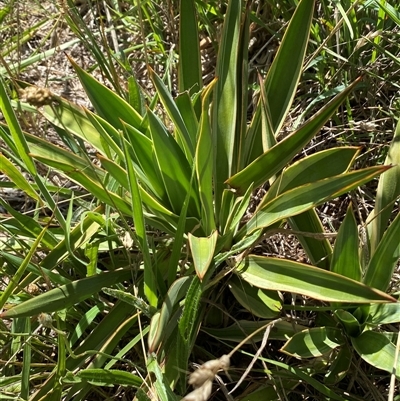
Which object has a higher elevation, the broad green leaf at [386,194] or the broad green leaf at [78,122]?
the broad green leaf at [78,122]

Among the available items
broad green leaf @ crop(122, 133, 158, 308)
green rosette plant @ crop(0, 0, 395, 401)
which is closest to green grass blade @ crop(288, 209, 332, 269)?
green rosette plant @ crop(0, 0, 395, 401)

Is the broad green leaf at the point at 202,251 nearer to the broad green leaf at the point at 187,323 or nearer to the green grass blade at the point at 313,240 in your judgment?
the broad green leaf at the point at 187,323

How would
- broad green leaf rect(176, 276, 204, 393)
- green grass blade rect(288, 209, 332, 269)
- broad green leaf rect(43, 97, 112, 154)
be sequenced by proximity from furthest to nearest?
broad green leaf rect(43, 97, 112, 154)
green grass blade rect(288, 209, 332, 269)
broad green leaf rect(176, 276, 204, 393)

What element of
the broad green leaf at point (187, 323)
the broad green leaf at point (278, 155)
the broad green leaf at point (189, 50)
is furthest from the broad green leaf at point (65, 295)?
the broad green leaf at point (189, 50)

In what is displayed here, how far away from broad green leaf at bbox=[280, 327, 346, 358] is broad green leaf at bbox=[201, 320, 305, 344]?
0.05 metres

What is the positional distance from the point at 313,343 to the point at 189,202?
39 cm

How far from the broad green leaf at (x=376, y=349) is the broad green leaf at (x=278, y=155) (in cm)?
38

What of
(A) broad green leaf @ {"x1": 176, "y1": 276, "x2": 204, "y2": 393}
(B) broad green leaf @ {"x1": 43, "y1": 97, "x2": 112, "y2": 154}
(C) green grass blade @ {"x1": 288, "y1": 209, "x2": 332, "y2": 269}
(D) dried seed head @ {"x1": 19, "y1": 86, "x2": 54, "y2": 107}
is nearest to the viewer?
(D) dried seed head @ {"x1": 19, "y1": 86, "x2": 54, "y2": 107}

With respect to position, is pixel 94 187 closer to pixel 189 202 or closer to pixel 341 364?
pixel 189 202

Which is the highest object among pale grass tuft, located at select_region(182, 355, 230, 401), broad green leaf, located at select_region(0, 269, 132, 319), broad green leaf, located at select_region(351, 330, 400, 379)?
pale grass tuft, located at select_region(182, 355, 230, 401)

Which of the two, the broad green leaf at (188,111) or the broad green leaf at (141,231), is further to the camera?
the broad green leaf at (188,111)

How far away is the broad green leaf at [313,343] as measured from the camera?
115 cm

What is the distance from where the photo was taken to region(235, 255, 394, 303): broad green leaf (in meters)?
1.06

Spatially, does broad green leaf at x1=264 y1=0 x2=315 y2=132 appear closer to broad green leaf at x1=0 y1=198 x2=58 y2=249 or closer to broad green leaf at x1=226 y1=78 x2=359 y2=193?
broad green leaf at x1=226 y1=78 x2=359 y2=193
